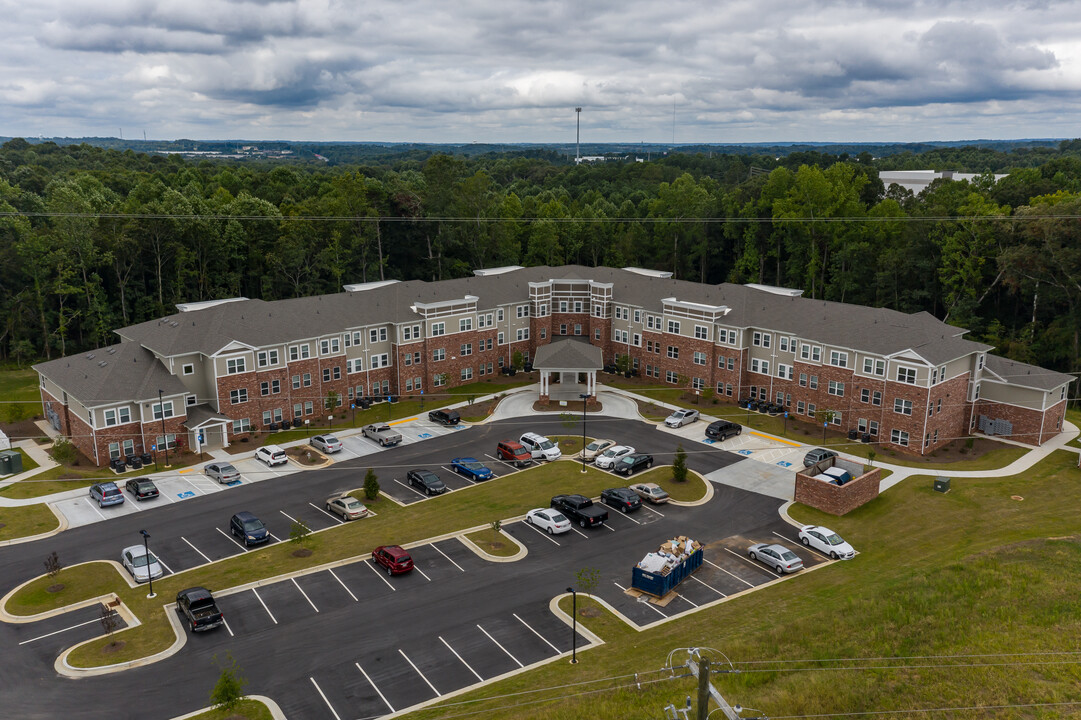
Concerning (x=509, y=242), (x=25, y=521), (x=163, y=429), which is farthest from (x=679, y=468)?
(x=509, y=242)

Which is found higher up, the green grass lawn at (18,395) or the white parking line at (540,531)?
the green grass lawn at (18,395)

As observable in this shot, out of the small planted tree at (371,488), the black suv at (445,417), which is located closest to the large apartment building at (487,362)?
the black suv at (445,417)

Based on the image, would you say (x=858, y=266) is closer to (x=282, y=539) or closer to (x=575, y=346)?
(x=575, y=346)

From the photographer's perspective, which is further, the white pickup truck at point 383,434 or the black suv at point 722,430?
the black suv at point 722,430

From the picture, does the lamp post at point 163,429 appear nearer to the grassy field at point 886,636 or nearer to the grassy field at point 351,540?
the grassy field at point 351,540

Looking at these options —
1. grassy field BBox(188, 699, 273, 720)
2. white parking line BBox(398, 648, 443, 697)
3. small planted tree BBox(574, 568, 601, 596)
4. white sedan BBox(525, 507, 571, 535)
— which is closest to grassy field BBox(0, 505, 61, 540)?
grassy field BBox(188, 699, 273, 720)

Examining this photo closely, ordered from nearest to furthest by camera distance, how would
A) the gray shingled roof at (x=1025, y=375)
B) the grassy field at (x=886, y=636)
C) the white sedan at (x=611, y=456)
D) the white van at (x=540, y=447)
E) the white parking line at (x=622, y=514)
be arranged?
the grassy field at (x=886, y=636) → the white parking line at (x=622, y=514) → the white sedan at (x=611, y=456) → the white van at (x=540, y=447) → the gray shingled roof at (x=1025, y=375)

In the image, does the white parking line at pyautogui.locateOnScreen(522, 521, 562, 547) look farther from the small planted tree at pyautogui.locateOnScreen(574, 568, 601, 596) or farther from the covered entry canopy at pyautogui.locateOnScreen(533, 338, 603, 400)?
the covered entry canopy at pyautogui.locateOnScreen(533, 338, 603, 400)
